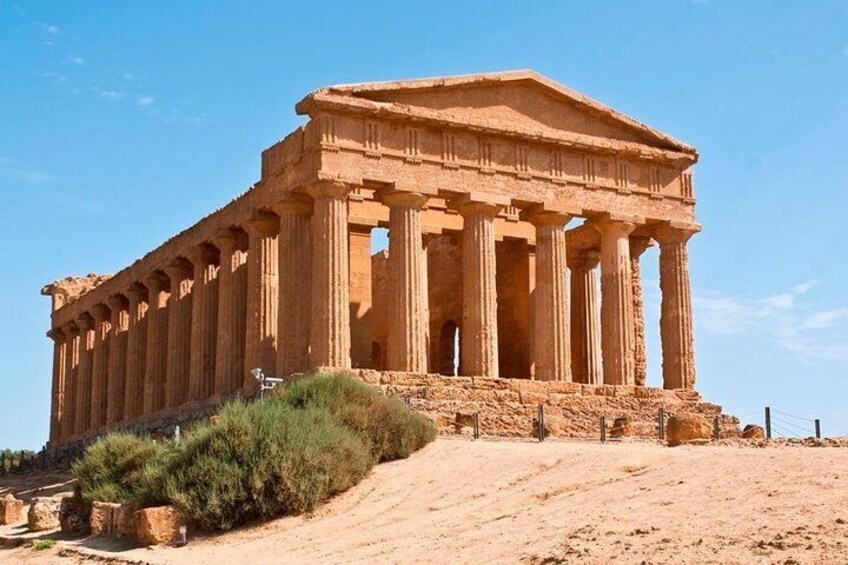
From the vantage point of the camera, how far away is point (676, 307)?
3272 cm

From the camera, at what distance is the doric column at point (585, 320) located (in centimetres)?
3428

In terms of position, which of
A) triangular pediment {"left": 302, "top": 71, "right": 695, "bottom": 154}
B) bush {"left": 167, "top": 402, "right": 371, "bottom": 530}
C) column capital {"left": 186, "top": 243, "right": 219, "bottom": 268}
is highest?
triangular pediment {"left": 302, "top": 71, "right": 695, "bottom": 154}

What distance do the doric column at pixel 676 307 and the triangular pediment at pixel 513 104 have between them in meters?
2.31

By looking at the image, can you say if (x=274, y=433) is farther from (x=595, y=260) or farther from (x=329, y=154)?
(x=595, y=260)

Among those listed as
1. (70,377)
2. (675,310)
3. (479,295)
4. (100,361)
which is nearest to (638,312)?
(675,310)

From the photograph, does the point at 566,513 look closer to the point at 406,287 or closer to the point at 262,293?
the point at 406,287

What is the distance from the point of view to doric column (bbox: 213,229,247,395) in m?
32.2

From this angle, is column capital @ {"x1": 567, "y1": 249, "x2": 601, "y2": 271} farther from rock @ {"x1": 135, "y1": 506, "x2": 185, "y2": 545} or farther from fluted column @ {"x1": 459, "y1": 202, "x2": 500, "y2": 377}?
rock @ {"x1": 135, "y1": 506, "x2": 185, "y2": 545}

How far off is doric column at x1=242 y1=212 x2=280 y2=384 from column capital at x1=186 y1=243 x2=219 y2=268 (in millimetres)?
3838

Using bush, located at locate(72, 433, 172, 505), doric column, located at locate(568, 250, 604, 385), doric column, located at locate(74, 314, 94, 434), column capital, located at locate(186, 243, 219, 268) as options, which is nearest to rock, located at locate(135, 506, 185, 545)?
bush, located at locate(72, 433, 172, 505)

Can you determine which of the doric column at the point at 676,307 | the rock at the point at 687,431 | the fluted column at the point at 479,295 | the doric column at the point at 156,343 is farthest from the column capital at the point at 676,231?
the doric column at the point at 156,343

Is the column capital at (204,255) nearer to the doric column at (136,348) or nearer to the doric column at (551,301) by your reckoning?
the doric column at (136,348)

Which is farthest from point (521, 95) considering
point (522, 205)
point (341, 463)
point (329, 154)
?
point (341, 463)

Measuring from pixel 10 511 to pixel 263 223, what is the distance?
975 cm
